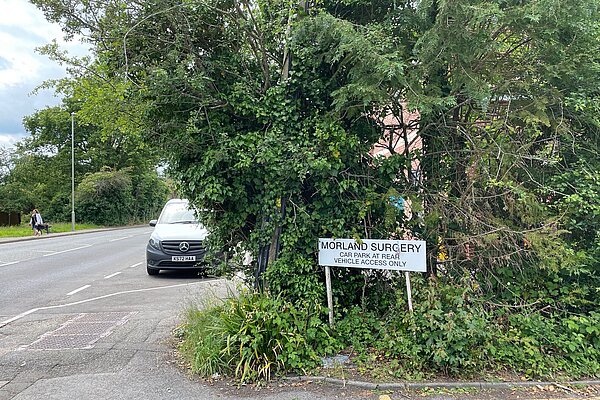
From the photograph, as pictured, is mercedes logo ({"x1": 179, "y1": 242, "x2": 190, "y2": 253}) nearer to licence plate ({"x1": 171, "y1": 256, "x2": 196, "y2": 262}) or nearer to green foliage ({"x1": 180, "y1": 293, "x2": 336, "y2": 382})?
licence plate ({"x1": 171, "y1": 256, "x2": 196, "y2": 262})

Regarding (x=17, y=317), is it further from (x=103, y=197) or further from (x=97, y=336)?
(x=103, y=197)

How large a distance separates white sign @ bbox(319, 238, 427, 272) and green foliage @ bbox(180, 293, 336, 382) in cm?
69

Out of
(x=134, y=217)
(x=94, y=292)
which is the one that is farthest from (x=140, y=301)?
(x=134, y=217)

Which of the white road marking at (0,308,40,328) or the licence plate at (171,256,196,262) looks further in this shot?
the licence plate at (171,256,196,262)

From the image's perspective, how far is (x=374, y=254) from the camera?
15.7 ft

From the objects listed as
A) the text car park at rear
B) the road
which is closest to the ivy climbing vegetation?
the road

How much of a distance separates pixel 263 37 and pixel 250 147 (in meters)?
1.44

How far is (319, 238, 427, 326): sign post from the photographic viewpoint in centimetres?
458

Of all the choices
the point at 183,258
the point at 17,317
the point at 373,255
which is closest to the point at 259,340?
the point at 373,255

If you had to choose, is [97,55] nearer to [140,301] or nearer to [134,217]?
[140,301]

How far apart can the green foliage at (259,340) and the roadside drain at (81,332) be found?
1707 millimetres

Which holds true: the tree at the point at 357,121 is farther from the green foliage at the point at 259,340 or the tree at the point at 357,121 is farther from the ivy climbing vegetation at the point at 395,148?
the green foliage at the point at 259,340

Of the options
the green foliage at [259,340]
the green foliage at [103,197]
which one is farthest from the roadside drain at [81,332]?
the green foliage at [103,197]

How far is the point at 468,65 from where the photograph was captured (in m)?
4.43
